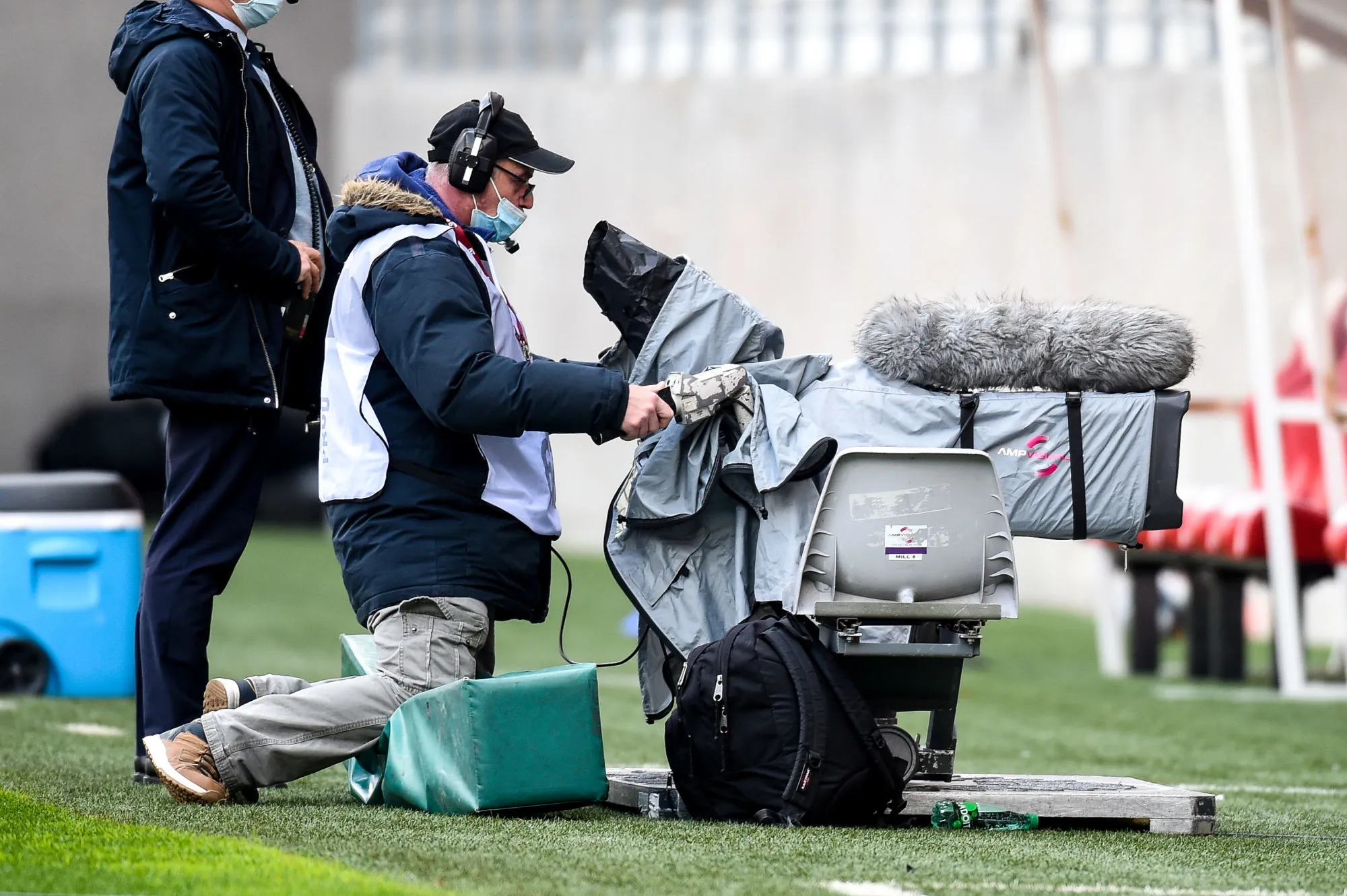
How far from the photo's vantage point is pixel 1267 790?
4379 millimetres

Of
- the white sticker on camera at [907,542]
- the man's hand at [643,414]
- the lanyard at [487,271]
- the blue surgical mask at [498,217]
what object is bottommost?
the white sticker on camera at [907,542]

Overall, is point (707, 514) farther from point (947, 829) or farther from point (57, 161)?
point (57, 161)

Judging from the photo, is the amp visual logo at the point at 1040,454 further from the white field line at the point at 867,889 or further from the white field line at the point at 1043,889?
the white field line at the point at 867,889

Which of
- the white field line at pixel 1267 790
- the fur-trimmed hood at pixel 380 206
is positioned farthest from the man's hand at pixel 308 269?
A: the white field line at pixel 1267 790

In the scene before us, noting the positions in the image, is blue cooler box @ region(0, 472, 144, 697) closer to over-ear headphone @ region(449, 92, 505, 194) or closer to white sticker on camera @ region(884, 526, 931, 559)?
over-ear headphone @ region(449, 92, 505, 194)

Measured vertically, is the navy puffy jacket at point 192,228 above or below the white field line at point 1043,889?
above

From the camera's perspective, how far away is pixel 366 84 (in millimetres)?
14867

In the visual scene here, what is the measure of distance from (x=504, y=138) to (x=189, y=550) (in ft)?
3.36

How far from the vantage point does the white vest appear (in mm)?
3369

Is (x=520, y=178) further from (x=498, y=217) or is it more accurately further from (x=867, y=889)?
(x=867, y=889)

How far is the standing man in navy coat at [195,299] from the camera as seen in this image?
357 centimetres

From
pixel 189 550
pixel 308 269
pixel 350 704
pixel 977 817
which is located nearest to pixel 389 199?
pixel 308 269

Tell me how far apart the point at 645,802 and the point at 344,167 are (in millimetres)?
12894

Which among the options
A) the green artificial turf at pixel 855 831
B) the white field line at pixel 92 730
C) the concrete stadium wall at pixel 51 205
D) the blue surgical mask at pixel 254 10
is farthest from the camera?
the concrete stadium wall at pixel 51 205
